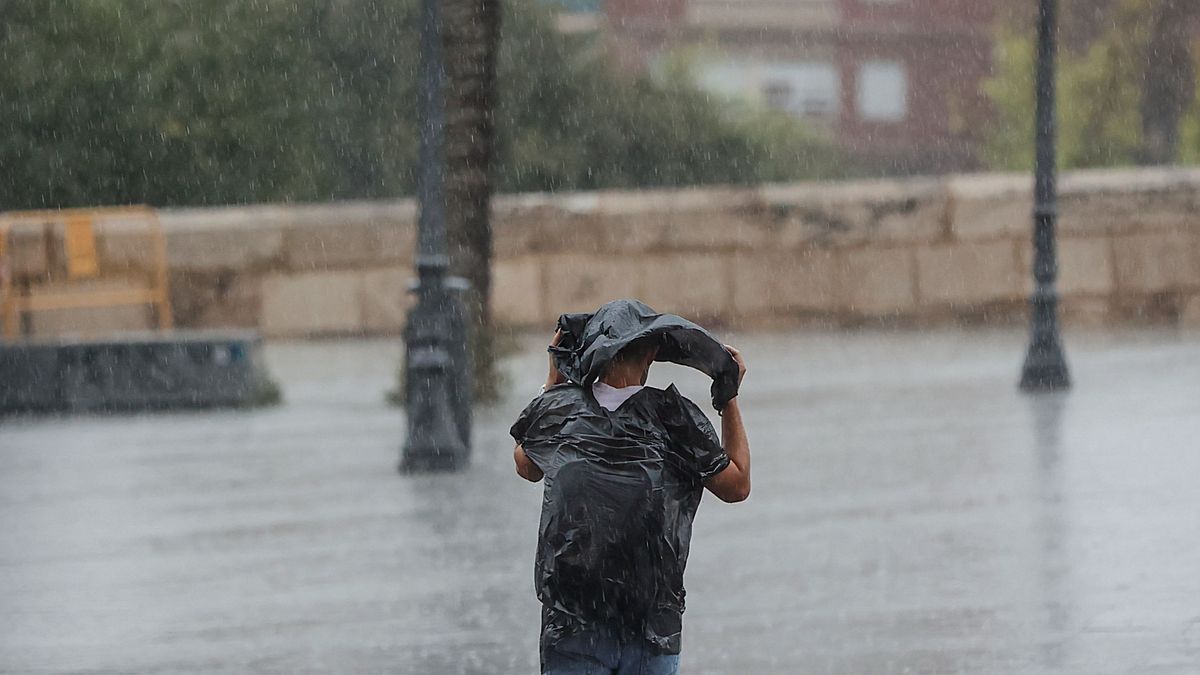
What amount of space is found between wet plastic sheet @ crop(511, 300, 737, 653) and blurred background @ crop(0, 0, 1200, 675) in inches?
87.6

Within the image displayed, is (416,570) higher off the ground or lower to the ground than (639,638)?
lower

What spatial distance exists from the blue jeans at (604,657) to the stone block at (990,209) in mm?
14229

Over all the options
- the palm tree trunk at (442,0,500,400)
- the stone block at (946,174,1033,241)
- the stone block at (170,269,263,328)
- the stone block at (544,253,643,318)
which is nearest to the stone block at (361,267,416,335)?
the stone block at (170,269,263,328)

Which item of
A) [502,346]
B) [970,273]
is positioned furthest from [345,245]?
[970,273]

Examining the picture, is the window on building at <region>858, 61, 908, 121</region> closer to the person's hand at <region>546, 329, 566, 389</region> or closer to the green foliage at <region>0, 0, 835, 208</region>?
the green foliage at <region>0, 0, 835, 208</region>

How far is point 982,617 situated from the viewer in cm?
674

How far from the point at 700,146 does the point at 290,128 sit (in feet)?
27.6

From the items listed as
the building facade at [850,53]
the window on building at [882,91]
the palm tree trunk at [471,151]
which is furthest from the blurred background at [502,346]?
the window on building at [882,91]

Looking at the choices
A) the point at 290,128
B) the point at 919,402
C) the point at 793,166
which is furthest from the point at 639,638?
the point at 793,166

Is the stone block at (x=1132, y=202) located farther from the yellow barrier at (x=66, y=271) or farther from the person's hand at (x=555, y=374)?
the person's hand at (x=555, y=374)

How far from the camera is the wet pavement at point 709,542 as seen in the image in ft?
21.3

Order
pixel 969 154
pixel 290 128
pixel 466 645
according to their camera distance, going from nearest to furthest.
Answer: pixel 466 645, pixel 290 128, pixel 969 154

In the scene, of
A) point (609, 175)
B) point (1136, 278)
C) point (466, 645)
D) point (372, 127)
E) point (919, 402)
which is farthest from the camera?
point (609, 175)

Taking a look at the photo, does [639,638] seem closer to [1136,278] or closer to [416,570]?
[416,570]
